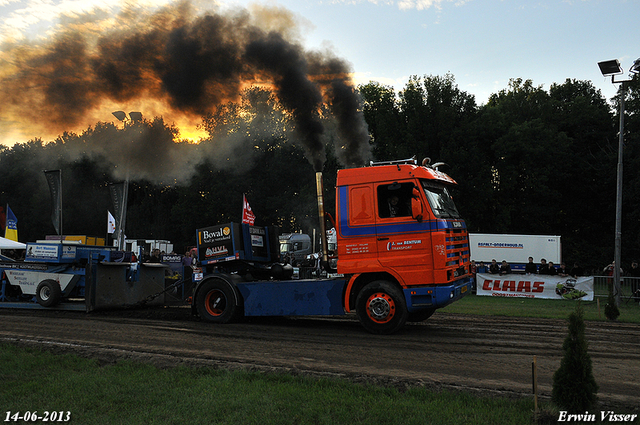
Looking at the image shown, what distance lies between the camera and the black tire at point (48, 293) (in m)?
13.1

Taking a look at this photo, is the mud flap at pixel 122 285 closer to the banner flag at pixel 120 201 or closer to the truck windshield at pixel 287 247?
the banner flag at pixel 120 201

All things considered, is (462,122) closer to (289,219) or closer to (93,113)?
(289,219)

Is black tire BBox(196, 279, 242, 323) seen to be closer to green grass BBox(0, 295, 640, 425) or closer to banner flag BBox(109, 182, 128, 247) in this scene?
green grass BBox(0, 295, 640, 425)

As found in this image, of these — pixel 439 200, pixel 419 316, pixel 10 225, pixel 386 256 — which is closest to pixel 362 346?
pixel 386 256

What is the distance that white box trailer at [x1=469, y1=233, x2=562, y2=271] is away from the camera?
101 feet

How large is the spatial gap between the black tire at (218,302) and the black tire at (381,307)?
3064 millimetres

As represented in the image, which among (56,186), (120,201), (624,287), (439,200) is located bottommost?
(624,287)

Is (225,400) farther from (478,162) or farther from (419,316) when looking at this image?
(478,162)

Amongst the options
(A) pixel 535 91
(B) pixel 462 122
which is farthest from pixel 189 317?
Result: (A) pixel 535 91

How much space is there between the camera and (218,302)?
37.7 ft

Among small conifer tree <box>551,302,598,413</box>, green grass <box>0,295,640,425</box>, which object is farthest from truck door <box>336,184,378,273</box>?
small conifer tree <box>551,302,598,413</box>

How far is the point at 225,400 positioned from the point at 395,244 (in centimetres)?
511

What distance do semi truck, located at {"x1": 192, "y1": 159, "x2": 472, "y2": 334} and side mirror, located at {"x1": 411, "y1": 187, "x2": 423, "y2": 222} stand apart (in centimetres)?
2

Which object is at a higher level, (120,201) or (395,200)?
(120,201)
